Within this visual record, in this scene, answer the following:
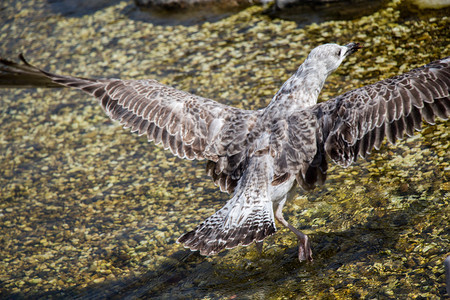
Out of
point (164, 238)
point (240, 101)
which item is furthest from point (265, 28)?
point (164, 238)

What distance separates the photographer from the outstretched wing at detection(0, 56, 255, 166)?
Answer: 482 cm

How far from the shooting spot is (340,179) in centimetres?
531

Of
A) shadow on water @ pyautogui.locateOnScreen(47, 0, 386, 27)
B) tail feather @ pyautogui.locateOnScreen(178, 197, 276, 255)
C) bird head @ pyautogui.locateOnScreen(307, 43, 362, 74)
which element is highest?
shadow on water @ pyautogui.locateOnScreen(47, 0, 386, 27)

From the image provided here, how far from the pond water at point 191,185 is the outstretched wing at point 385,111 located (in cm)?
82

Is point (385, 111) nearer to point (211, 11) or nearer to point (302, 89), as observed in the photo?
point (302, 89)

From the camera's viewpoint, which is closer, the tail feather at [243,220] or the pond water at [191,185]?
the tail feather at [243,220]

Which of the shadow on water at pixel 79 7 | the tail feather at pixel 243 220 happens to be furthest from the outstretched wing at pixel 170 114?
the shadow on water at pixel 79 7

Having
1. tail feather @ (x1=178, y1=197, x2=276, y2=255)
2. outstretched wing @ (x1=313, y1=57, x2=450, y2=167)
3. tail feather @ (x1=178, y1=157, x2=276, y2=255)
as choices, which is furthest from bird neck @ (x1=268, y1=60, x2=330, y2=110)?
tail feather @ (x1=178, y1=197, x2=276, y2=255)

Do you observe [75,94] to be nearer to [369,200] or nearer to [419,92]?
[369,200]

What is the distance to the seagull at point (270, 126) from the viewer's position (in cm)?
411

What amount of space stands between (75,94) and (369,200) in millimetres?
4687

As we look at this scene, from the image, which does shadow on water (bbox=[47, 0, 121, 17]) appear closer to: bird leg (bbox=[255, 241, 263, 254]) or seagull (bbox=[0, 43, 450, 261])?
seagull (bbox=[0, 43, 450, 261])

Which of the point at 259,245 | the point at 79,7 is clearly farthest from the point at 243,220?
the point at 79,7

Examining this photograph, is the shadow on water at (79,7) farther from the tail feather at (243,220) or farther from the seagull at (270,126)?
the tail feather at (243,220)
